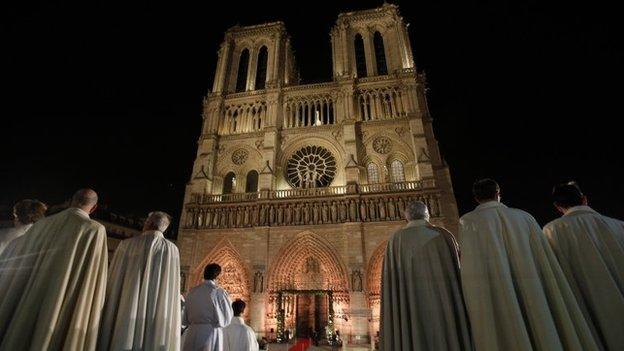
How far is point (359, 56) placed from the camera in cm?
2105

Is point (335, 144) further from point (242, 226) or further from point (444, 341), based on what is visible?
point (444, 341)

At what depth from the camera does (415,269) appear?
2607 mm

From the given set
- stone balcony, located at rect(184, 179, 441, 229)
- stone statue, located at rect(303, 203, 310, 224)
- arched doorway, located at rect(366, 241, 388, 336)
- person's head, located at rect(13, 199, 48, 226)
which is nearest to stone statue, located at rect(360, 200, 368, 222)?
stone balcony, located at rect(184, 179, 441, 229)

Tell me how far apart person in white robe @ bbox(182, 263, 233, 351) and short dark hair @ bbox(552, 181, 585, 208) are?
383 cm

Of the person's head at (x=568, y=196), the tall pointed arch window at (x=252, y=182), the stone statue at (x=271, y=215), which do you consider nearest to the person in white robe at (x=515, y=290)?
the person's head at (x=568, y=196)

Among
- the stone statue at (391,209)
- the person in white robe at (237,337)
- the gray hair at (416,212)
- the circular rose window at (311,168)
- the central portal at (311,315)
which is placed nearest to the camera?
the gray hair at (416,212)

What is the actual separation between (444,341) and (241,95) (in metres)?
19.5

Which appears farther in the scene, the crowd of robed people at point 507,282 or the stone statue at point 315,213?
the stone statue at point 315,213

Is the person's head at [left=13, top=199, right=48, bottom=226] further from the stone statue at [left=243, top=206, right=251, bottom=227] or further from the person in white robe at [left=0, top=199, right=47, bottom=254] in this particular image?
the stone statue at [left=243, top=206, right=251, bottom=227]

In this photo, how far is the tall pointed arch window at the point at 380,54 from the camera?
1983cm

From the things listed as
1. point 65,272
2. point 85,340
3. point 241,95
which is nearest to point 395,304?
point 85,340

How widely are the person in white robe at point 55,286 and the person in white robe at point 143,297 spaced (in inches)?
8.2

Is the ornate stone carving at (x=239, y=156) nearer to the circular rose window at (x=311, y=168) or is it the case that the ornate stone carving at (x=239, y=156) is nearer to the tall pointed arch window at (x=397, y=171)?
the circular rose window at (x=311, y=168)

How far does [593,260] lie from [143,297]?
12.4 ft
